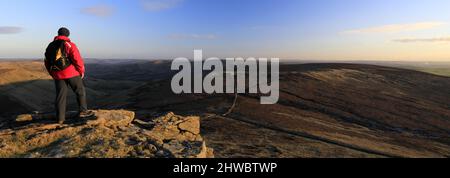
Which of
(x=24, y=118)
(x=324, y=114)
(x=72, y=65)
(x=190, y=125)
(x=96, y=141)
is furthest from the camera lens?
(x=324, y=114)

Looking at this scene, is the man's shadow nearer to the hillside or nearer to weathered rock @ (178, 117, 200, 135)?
the hillside

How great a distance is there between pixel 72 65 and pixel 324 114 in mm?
15732

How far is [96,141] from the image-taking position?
23.0ft

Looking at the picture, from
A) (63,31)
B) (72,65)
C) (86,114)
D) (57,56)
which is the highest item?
(63,31)

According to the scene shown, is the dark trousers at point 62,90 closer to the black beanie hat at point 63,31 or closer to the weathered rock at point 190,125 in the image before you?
the black beanie hat at point 63,31

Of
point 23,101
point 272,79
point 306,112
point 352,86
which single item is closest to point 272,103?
point 306,112

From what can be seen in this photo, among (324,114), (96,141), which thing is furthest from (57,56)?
(324,114)

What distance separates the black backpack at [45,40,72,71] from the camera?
7680 millimetres

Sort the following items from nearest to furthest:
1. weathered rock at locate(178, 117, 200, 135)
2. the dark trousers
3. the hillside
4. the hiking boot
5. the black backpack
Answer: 1. the black backpack
2. the dark trousers
3. the hiking boot
4. weathered rock at locate(178, 117, 200, 135)
5. the hillside

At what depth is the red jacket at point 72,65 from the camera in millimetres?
7742

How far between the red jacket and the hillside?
3085mm

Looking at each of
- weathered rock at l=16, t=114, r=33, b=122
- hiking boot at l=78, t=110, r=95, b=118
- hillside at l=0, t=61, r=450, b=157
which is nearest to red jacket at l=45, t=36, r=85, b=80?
hiking boot at l=78, t=110, r=95, b=118

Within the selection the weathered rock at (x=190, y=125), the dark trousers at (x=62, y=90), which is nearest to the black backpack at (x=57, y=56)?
the dark trousers at (x=62, y=90)

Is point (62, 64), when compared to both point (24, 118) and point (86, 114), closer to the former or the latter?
point (86, 114)
